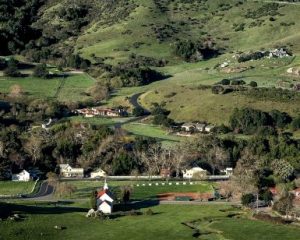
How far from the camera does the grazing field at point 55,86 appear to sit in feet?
487

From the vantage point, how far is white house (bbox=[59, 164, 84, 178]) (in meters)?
104

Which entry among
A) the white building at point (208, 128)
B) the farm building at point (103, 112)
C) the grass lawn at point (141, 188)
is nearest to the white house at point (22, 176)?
the grass lawn at point (141, 188)

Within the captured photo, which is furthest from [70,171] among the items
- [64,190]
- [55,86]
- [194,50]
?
[194,50]

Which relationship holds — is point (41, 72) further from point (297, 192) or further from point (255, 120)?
point (297, 192)

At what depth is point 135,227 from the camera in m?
75.4

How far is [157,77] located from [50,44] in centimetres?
3747

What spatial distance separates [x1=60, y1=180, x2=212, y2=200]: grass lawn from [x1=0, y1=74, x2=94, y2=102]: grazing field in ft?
163

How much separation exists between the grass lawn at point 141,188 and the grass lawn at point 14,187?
17.4 feet

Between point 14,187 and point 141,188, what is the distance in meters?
15.1

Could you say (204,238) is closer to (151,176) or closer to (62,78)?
(151,176)

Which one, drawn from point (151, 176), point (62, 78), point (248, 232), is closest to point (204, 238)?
point (248, 232)

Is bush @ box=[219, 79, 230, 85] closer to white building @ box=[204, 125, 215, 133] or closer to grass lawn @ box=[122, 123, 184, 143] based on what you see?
white building @ box=[204, 125, 215, 133]

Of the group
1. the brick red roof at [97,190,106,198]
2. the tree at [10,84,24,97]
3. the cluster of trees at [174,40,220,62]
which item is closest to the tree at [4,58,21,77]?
the tree at [10,84,24,97]

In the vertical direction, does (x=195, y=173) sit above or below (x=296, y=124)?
below
